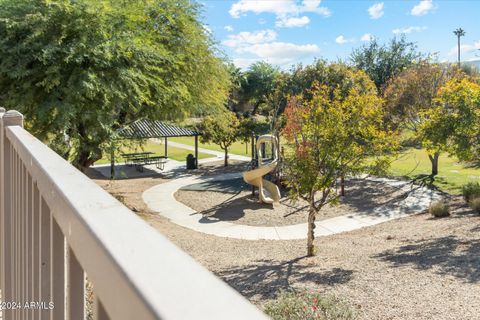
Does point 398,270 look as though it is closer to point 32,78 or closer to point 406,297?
point 406,297

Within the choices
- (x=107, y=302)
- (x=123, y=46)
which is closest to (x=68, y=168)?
(x=107, y=302)

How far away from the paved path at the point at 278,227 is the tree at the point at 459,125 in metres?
3.81

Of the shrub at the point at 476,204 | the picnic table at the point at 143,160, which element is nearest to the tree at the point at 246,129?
the picnic table at the point at 143,160

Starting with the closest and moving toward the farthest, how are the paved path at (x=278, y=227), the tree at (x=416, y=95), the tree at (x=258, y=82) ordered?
the paved path at (x=278, y=227), the tree at (x=416, y=95), the tree at (x=258, y=82)

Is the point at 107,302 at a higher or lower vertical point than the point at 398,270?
higher

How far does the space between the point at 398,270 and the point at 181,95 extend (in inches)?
362

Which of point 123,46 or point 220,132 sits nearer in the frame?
point 123,46

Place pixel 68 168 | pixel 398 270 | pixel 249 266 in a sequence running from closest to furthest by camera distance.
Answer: pixel 68 168, pixel 398 270, pixel 249 266

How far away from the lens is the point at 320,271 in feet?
32.8

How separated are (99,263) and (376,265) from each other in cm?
1049

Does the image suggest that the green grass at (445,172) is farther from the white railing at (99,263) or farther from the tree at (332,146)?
the white railing at (99,263)

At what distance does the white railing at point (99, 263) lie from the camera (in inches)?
20.8

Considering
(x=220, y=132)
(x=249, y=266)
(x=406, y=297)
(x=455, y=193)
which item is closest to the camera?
(x=406, y=297)

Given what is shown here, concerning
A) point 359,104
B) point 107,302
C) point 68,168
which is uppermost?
point 359,104
